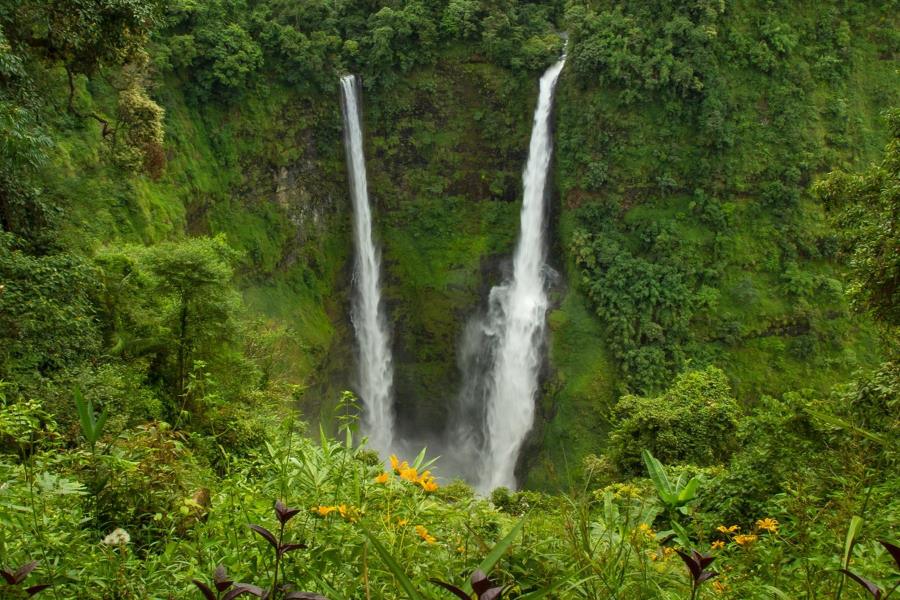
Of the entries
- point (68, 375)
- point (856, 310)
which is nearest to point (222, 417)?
point (68, 375)

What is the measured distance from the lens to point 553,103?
21.8m

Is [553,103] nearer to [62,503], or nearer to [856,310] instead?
[856,310]

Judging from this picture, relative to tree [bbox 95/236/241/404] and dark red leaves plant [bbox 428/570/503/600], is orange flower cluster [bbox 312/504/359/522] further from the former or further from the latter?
tree [bbox 95/236/241/404]

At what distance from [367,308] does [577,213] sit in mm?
8550

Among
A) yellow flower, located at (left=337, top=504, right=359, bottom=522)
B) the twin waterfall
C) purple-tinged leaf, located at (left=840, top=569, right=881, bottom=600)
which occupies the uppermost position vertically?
purple-tinged leaf, located at (left=840, top=569, right=881, bottom=600)

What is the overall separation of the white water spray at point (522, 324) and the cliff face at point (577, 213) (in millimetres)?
639

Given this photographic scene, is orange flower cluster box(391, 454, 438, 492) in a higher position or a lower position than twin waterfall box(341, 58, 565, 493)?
higher

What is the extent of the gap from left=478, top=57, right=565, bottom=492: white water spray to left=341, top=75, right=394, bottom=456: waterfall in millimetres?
4066

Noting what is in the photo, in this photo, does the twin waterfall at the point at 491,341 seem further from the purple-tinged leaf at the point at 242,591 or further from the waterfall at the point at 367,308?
the purple-tinged leaf at the point at 242,591

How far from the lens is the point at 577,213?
21562mm

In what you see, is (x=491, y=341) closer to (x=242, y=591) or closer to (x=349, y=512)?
(x=349, y=512)

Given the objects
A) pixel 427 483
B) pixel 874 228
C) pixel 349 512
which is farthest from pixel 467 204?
pixel 349 512

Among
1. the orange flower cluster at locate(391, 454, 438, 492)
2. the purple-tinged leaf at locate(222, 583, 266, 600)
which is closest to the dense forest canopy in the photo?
the orange flower cluster at locate(391, 454, 438, 492)

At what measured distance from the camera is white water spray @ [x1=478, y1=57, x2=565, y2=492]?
21.0 m
